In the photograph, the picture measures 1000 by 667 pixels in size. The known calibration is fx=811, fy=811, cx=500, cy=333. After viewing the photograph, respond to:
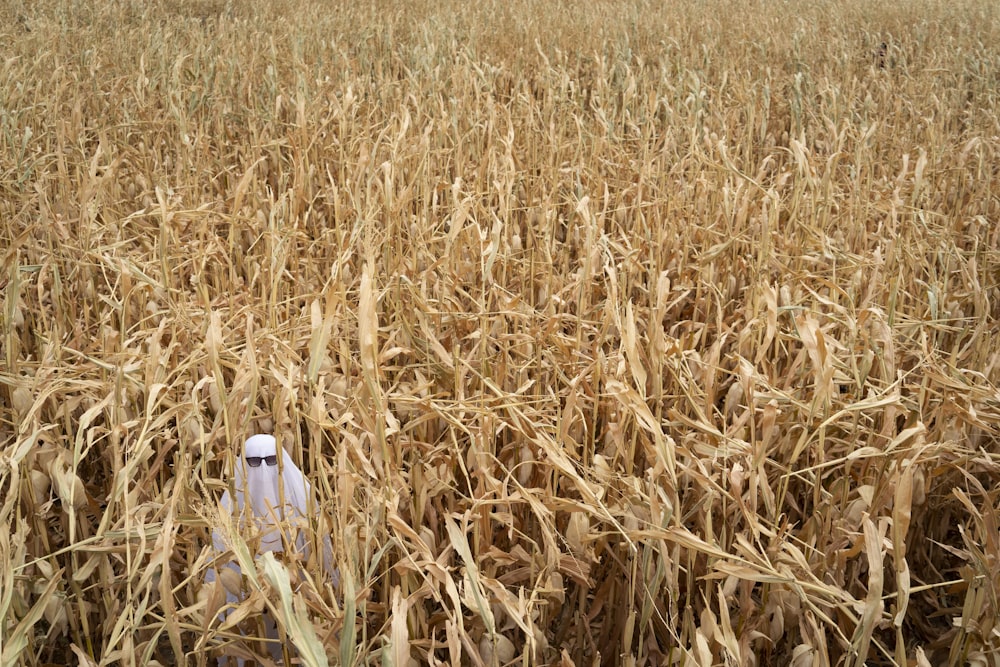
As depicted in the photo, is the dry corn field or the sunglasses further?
the sunglasses

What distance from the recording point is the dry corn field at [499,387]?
0.87m

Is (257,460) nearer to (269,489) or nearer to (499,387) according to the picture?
(269,489)

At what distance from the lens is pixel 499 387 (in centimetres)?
123

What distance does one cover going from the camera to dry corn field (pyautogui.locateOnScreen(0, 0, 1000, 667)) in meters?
0.87

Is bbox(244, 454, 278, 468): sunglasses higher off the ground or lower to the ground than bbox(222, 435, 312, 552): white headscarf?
higher

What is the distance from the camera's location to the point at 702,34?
16.0 feet

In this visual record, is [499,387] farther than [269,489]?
Yes

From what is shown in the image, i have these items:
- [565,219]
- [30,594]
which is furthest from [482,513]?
[565,219]

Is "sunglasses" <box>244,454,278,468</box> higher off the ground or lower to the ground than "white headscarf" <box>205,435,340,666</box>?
higher

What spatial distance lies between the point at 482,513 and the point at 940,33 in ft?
18.3

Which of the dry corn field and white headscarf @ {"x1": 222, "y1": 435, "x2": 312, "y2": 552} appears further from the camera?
white headscarf @ {"x1": 222, "y1": 435, "x2": 312, "y2": 552}

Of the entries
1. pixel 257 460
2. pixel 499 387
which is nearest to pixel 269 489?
pixel 257 460

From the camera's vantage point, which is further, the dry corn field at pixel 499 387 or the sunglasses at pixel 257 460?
the sunglasses at pixel 257 460

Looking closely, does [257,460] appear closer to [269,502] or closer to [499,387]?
[269,502]
